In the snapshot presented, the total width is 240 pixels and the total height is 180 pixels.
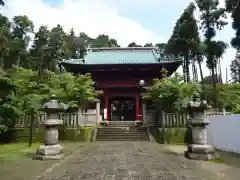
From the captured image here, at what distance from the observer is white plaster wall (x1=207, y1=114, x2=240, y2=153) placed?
35.7 ft

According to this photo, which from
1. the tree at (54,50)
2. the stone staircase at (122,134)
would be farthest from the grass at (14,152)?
the tree at (54,50)

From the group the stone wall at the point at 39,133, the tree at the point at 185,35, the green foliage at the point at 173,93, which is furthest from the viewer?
the tree at the point at 185,35

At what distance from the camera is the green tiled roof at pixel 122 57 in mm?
26328

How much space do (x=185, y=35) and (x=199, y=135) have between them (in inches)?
1030

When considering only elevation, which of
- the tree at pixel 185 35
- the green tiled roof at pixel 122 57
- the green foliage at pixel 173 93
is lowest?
the green foliage at pixel 173 93

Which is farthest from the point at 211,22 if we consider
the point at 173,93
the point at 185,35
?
the point at 173,93

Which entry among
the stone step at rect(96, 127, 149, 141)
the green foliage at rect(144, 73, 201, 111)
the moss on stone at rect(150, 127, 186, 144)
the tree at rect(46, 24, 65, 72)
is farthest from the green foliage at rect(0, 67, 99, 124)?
the tree at rect(46, 24, 65, 72)

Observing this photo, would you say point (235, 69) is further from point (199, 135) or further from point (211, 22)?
point (199, 135)

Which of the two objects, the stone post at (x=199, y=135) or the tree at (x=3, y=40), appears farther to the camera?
the tree at (x=3, y=40)

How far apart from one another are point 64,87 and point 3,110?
510 cm

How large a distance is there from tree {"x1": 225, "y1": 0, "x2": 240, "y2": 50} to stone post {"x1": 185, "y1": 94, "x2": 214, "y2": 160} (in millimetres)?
21497

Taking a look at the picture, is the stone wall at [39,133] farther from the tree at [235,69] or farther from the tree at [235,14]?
the tree at [235,69]

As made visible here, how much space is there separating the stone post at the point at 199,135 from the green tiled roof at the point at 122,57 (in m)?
15.9

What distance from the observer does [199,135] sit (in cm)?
989
